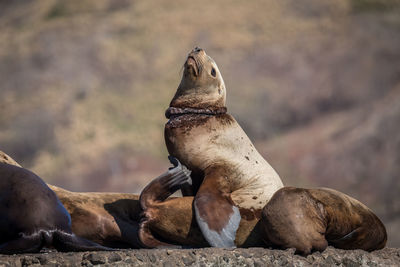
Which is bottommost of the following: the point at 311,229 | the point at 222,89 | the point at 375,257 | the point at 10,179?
the point at 375,257

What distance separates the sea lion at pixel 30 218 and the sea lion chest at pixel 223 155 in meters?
1.07

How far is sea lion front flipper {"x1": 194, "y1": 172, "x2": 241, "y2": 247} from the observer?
469 centimetres

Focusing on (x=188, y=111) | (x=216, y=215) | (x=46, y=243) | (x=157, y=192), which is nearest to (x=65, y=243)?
(x=46, y=243)

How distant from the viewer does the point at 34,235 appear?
4.39 m

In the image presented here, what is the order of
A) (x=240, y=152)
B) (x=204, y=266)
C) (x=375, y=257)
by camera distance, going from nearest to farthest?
(x=204, y=266) < (x=375, y=257) < (x=240, y=152)

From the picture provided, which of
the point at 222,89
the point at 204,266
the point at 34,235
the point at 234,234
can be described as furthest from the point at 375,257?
the point at 34,235

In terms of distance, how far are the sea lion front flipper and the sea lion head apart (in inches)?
31.9

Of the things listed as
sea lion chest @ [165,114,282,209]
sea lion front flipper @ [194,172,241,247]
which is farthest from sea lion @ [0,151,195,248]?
sea lion front flipper @ [194,172,241,247]

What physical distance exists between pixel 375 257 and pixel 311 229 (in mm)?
671

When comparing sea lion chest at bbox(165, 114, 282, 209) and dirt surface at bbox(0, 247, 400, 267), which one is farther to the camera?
sea lion chest at bbox(165, 114, 282, 209)

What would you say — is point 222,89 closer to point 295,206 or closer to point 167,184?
point 167,184

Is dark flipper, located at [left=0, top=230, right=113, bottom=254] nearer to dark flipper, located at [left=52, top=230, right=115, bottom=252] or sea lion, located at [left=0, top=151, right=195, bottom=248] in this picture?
dark flipper, located at [left=52, top=230, right=115, bottom=252]

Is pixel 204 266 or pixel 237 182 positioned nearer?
pixel 204 266

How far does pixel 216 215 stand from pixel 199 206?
0.15 meters
